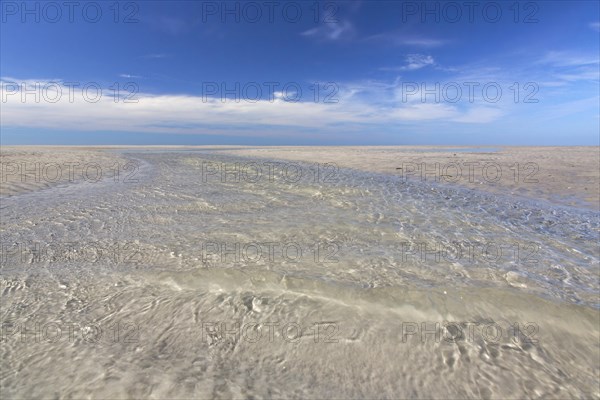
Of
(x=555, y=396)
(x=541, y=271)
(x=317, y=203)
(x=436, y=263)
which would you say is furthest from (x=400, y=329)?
(x=317, y=203)

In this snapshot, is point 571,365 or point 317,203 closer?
point 571,365

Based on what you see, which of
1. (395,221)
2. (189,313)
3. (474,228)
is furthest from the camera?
(395,221)

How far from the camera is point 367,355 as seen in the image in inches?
153

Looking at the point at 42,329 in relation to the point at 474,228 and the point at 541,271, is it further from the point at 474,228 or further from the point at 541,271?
the point at 474,228

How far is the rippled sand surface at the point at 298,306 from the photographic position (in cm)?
348

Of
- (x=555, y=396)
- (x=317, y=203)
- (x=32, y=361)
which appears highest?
(x=317, y=203)

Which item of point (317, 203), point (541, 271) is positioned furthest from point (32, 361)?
point (317, 203)

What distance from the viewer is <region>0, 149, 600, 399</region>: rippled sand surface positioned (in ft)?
11.4

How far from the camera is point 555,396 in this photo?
11.0 feet

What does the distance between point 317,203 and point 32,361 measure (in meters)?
9.06

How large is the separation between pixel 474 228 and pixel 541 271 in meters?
2.78

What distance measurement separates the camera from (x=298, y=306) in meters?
4.94

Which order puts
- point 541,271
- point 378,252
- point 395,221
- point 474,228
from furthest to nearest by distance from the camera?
point 395,221
point 474,228
point 378,252
point 541,271

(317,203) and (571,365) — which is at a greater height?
(317,203)
